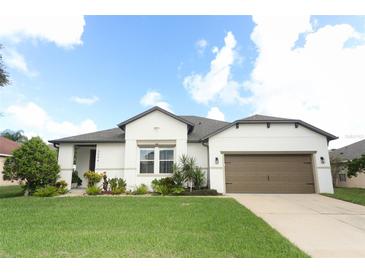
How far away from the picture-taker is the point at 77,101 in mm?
20312

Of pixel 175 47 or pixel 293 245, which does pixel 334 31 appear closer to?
pixel 293 245

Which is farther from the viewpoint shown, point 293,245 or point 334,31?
point 334,31

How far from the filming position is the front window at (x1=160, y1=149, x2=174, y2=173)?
13398mm

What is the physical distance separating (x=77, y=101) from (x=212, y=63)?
13.1 metres

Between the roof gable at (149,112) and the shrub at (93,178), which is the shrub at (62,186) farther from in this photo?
the roof gable at (149,112)

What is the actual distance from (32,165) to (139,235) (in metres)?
9.86

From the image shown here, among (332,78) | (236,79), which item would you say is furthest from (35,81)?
(332,78)

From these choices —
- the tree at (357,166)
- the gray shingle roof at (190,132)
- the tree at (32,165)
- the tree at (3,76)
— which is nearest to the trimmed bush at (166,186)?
the gray shingle roof at (190,132)

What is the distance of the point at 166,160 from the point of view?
13.5 m

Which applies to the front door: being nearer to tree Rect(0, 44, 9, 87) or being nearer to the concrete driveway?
tree Rect(0, 44, 9, 87)

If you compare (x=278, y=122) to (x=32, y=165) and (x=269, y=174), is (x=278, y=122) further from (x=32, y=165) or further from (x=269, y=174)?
(x=32, y=165)

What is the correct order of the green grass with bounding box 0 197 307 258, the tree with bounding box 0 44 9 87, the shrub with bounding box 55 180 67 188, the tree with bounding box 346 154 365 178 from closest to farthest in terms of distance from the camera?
the green grass with bounding box 0 197 307 258 < the tree with bounding box 0 44 9 87 < the shrub with bounding box 55 180 67 188 < the tree with bounding box 346 154 365 178

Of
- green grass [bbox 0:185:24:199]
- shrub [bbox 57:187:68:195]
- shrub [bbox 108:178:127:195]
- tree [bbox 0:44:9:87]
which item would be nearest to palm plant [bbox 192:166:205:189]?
shrub [bbox 108:178:127:195]

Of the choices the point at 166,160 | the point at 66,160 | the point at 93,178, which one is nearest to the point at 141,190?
the point at 166,160
